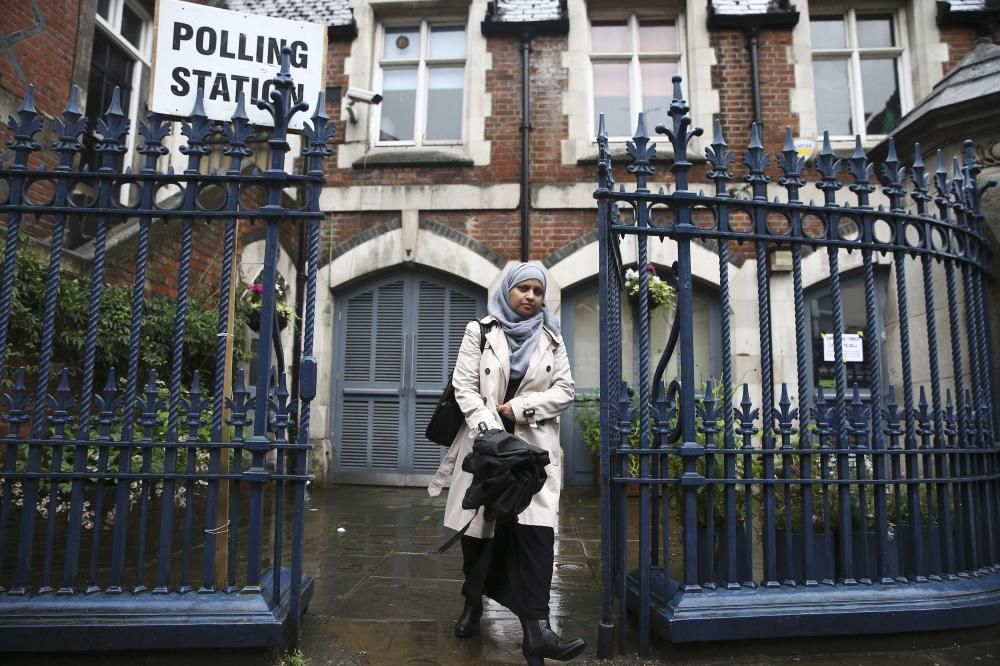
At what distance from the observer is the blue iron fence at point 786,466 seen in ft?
9.18

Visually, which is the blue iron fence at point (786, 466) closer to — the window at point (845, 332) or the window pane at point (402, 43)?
the window at point (845, 332)

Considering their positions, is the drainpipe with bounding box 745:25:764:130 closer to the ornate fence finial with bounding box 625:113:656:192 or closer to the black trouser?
the ornate fence finial with bounding box 625:113:656:192

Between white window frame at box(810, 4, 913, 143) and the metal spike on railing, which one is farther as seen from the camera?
white window frame at box(810, 4, 913, 143)

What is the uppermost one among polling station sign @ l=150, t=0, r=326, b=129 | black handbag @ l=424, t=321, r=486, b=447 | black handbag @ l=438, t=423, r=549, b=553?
polling station sign @ l=150, t=0, r=326, b=129

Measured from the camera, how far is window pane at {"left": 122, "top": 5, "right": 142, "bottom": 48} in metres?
7.40

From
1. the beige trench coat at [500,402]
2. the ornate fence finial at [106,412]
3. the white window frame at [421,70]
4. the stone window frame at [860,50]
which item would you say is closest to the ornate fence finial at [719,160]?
the beige trench coat at [500,402]

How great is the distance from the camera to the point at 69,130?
2742 millimetres

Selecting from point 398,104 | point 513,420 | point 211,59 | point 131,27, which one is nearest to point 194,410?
point 513,420

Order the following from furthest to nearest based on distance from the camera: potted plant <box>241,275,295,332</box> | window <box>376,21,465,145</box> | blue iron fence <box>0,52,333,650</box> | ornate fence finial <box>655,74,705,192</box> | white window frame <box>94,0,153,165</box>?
window <box>376,21,465,145</box> → white window frame <box>94,0,153,165</box> → potted plant <box>241,275,295,332</box> → ornate fence finial <box>655,74,705,192</box> → blue iron fence <box>0,52,333,650</box>

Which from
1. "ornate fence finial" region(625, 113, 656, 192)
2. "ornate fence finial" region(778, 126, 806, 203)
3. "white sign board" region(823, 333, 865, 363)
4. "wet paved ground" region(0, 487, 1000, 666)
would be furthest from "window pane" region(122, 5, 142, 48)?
"white sign board" region(823, 333, 865, 363)

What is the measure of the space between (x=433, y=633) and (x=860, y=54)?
9261 mm

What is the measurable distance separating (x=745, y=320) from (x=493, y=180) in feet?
11.9

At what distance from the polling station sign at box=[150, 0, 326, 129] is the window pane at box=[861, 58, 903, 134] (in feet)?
26.4

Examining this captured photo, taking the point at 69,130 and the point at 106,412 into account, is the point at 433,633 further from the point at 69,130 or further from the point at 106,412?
the point at 69,130
